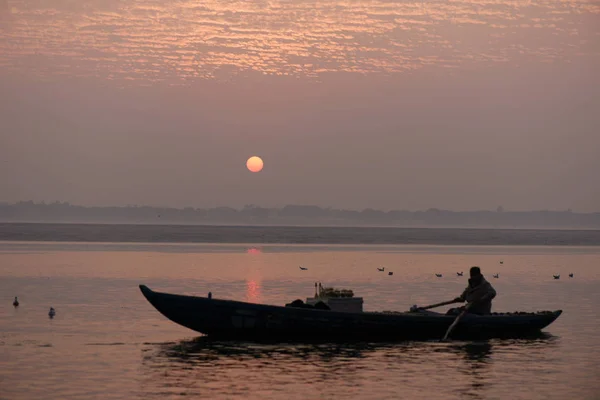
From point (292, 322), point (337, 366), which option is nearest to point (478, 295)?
point (292, 322)

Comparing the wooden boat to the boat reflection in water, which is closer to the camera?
the boat reflection in water

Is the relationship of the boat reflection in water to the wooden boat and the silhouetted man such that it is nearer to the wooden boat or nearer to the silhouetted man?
the wooden boat

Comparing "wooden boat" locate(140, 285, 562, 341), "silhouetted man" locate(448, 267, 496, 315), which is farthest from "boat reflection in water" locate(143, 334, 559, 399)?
"silhouetted man" locate(448, 267, 496, 315)

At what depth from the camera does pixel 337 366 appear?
27.6 m

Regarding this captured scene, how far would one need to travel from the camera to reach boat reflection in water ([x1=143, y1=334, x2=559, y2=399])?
24.0m

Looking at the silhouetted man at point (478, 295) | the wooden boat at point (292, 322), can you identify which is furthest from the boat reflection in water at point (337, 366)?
the silhouetted man at point (478, 295)

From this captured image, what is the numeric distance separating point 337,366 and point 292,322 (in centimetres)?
463

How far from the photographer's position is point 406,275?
7531cm

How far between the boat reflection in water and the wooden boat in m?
0.49

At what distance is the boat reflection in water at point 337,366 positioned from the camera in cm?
2398

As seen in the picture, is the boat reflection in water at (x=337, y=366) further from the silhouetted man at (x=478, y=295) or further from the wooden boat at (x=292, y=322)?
the silhouetted man at (x=478, y=295)

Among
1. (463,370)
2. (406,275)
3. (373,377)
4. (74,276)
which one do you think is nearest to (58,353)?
(373,377)

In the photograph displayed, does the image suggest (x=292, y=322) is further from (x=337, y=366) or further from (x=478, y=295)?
(x=478, y=295)

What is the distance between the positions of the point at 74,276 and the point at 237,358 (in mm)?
40962
